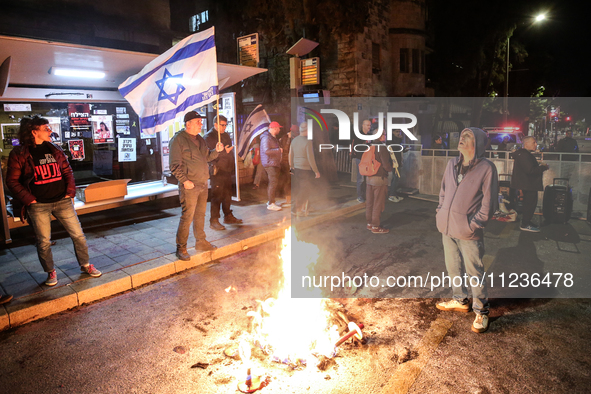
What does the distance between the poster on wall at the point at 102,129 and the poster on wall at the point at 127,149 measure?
25cm

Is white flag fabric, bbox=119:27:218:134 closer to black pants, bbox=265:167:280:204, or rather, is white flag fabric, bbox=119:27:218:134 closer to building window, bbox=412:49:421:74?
black pants, bbox=265:167:280:204

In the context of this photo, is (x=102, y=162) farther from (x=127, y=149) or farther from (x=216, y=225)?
(x=216, y=225)

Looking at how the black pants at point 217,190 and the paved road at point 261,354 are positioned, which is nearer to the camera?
the paved road at point 261,354

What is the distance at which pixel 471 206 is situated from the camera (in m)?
4.06

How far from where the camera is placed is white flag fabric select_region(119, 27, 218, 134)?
606cm

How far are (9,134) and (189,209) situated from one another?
15.1 ft

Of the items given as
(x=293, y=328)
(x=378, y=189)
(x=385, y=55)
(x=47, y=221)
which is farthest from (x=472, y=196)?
(x=385, y=55)

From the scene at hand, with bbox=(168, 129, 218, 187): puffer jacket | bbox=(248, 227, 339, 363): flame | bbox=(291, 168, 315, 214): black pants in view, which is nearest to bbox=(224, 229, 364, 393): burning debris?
bbox=(248, 227, 339, 363): flame

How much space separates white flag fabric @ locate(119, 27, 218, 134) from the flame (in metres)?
3.28

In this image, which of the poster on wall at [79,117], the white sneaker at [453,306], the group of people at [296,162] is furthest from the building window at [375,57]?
the white sneaker at [453,306]

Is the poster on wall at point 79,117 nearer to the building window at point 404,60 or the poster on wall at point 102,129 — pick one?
the poster on wall at point 102,129

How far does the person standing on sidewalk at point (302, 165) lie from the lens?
872cm

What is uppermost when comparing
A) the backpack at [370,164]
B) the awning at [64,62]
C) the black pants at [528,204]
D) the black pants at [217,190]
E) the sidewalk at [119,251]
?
the awning at [64,62]

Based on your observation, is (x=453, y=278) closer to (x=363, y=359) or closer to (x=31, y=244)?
(x=363, y=359)
